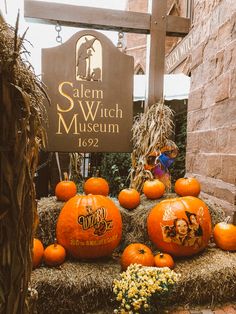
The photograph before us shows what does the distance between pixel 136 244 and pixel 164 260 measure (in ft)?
0.93

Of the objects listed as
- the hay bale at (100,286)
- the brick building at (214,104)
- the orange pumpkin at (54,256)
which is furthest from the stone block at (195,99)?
the orange pumpkin at (54,256)

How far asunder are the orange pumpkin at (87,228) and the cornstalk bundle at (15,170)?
5.04 feet

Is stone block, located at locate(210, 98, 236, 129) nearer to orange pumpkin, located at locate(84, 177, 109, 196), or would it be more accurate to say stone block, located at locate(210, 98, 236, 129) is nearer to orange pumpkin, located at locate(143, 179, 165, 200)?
orange pumpkin, located at locate(143, 179, 165, 200)

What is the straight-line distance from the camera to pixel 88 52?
10.7ft

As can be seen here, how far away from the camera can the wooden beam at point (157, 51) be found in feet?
11.8

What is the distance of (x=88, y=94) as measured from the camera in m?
3.24

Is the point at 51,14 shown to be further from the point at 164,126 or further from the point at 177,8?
the point at 177,8

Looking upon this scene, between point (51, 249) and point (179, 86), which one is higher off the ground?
point (179, 86)

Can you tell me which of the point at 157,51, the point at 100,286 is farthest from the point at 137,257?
the point at 157,51

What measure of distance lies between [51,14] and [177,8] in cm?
689

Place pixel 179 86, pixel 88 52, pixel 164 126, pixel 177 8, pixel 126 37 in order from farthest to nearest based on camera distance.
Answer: pixel 126 37 < pixel 177 8 < pixel 179 86 < pixel 164 126 < pixel 88 52

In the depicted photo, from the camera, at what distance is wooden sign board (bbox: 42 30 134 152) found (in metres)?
3.17

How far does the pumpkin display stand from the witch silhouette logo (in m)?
1.61

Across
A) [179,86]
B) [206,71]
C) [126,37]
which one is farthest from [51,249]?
[126,37]
